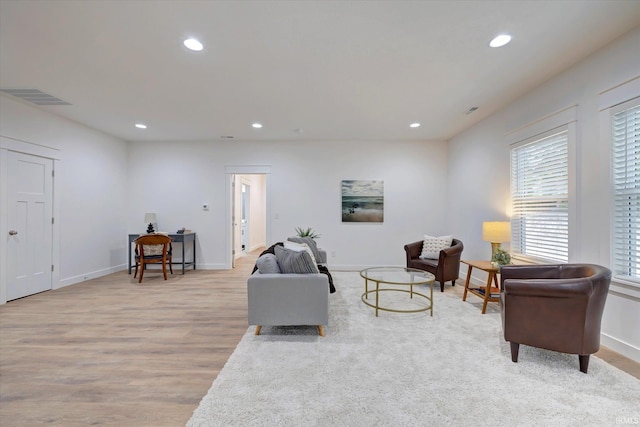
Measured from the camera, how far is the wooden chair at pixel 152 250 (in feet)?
15.8

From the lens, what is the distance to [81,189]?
4863 mm

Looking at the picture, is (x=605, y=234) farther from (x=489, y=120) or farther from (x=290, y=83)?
(x=290, y=83)

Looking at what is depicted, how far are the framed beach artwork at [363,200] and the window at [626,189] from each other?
358 centimetres

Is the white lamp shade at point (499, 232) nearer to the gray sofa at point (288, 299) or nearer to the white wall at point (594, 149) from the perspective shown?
the white wall at point (594, 149)

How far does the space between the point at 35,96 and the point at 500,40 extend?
5580 millimetres

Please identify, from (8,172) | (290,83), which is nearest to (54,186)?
(8,172)

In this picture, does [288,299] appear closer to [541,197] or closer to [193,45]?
[193,45]

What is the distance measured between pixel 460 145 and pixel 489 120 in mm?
900

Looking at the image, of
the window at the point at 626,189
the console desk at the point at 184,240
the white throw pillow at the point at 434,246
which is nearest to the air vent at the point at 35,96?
the console desk at the point at 184,240

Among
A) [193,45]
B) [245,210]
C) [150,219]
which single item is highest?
[193,45]

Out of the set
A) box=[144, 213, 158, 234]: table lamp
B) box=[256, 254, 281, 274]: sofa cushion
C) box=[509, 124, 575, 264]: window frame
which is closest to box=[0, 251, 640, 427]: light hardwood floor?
box=[256, 254, 281, 274]: sofa cushion

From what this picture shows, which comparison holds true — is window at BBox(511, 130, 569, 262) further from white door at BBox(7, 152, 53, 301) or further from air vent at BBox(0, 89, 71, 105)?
white door at BBox(7, 152, 53, 301)

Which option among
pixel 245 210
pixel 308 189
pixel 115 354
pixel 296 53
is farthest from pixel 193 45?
pixel 245 210

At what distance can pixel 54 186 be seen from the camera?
440 cm
